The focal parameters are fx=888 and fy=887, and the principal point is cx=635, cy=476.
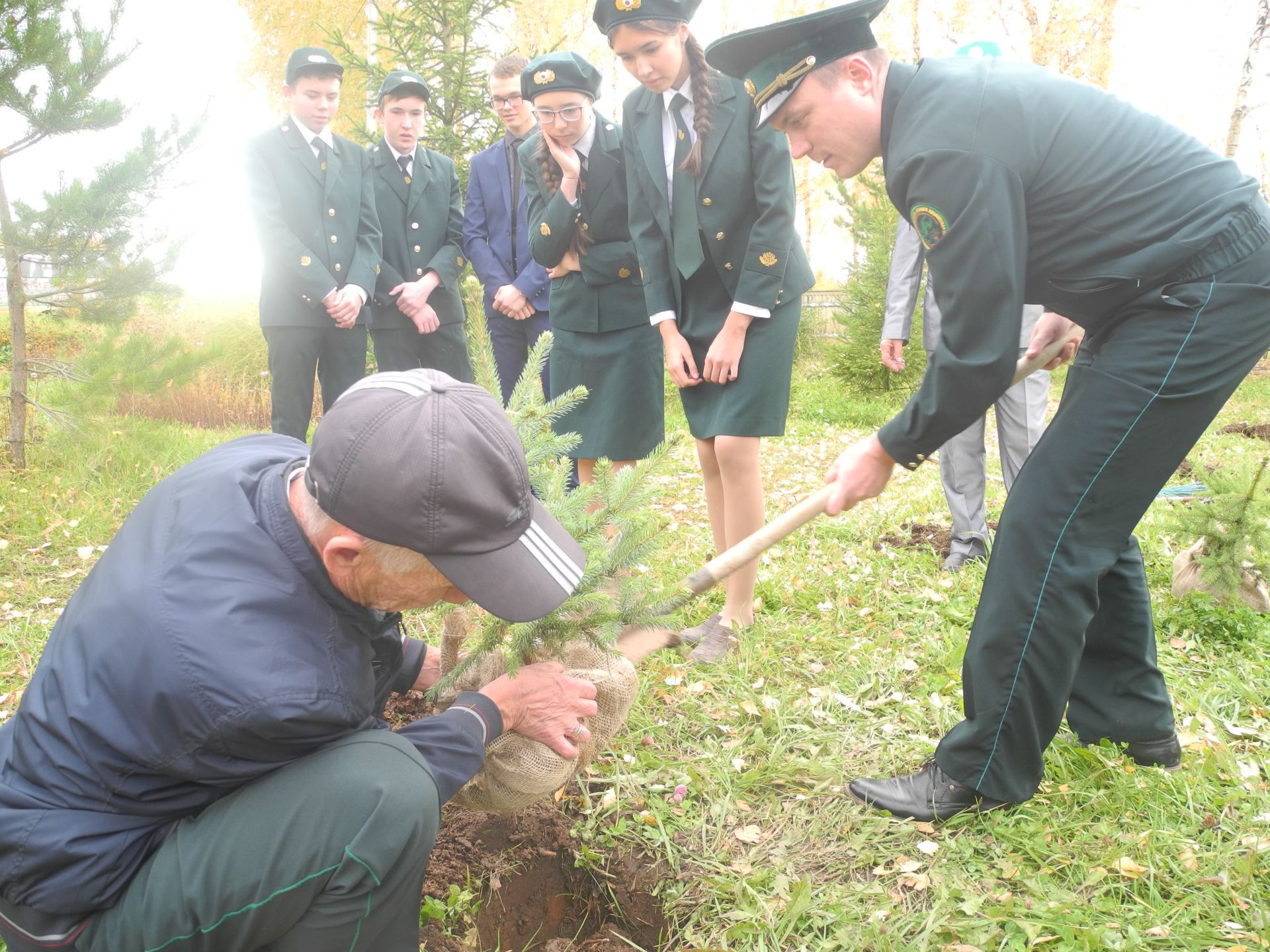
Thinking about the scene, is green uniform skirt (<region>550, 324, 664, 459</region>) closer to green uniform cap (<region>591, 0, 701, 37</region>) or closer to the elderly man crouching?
green uniform cap (<region>591, 0, 701, 37</region>)

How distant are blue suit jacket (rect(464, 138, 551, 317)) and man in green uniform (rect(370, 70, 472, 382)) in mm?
257

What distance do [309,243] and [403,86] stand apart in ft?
3.38

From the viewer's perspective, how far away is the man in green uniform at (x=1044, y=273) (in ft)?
6.28

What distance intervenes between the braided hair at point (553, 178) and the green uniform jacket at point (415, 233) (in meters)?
1.59

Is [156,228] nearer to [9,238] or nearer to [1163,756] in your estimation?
[9,238]

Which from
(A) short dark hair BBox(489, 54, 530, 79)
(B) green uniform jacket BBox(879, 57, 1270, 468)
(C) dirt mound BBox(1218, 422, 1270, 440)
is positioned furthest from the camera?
(C) dirt mound BBox(1218, 422, 1270, 440)

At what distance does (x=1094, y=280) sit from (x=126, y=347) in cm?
564

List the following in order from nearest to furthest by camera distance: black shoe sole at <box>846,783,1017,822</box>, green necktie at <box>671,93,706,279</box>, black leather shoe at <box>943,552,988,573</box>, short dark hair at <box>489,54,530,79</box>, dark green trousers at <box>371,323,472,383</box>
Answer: black shoe sole at <box>846,783,1017,822</box> → green necktie at <box>671,93,706,279</box> → black leather shoe at <box>943,552,988,573</box> → short dark hair at <box>489,54,530,79</box> → dark green trousers at <box>371,323,472,383</box>

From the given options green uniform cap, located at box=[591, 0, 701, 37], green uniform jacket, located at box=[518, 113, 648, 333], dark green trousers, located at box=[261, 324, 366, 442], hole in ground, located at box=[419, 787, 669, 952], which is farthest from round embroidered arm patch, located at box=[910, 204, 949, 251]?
dark green trousers, located at box=[261, 324, 366, 442]

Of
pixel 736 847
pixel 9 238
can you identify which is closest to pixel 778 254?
pixel 736 847

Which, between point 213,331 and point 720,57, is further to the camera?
point 213,331

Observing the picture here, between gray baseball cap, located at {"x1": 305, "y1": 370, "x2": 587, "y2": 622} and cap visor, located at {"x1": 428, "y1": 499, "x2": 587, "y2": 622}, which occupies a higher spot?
gray baseball cap, located at {"x1": 305, "y1": 370, "x2": 587, "y2": 622}

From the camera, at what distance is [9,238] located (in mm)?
5363

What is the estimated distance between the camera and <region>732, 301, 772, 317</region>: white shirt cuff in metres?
3.00
